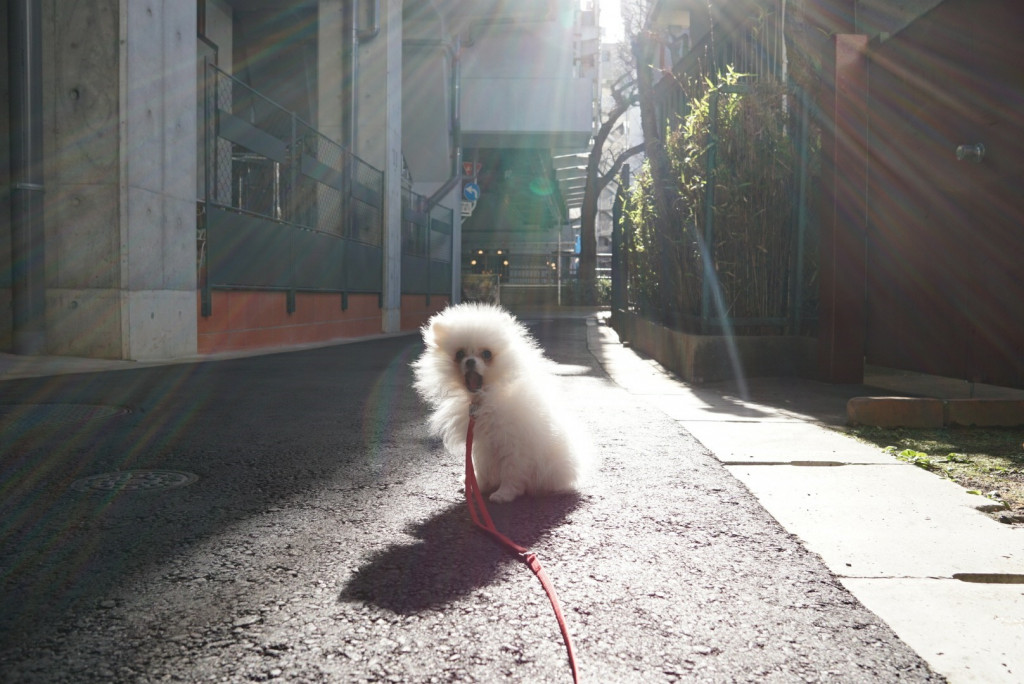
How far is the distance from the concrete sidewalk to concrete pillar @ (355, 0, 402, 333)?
46.3ft

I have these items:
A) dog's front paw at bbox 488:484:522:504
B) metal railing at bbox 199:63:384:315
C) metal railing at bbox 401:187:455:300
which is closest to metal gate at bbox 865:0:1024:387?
dog's front paw at bbox 488:484:522:504

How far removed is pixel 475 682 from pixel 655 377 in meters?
7.17

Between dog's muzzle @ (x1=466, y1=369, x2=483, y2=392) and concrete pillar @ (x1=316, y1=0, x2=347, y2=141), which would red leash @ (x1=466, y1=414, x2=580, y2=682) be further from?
concrete pillar @ (x1=316, y1=0, x2=347, y2=141)

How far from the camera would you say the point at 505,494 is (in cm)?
351

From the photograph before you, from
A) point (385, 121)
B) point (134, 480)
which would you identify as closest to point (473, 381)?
point (134, 480)

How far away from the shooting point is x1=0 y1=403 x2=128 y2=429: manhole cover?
517cm

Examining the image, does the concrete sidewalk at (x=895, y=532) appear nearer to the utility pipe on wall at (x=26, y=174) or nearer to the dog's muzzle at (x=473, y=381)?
the dog's muzzle at (x=473, y=381)

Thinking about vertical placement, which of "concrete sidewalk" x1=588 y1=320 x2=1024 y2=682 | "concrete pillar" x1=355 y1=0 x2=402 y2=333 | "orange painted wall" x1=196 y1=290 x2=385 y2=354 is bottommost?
"concrete sidewalk" x1=588 y1=320 x2=1024 y2=682

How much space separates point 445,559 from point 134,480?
1826mm

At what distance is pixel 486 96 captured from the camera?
31.9 meters

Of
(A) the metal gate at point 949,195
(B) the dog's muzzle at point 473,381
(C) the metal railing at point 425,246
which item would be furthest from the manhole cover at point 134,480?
(C) the metal railing at point 425,246

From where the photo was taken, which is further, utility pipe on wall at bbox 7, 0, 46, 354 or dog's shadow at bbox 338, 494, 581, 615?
utility pipe on wall at bbox 7, 0, 46, 354

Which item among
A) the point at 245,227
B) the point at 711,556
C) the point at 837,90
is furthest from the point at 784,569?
the point at 245,227

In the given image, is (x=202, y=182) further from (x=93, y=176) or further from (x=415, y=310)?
(x=415, y=310)
